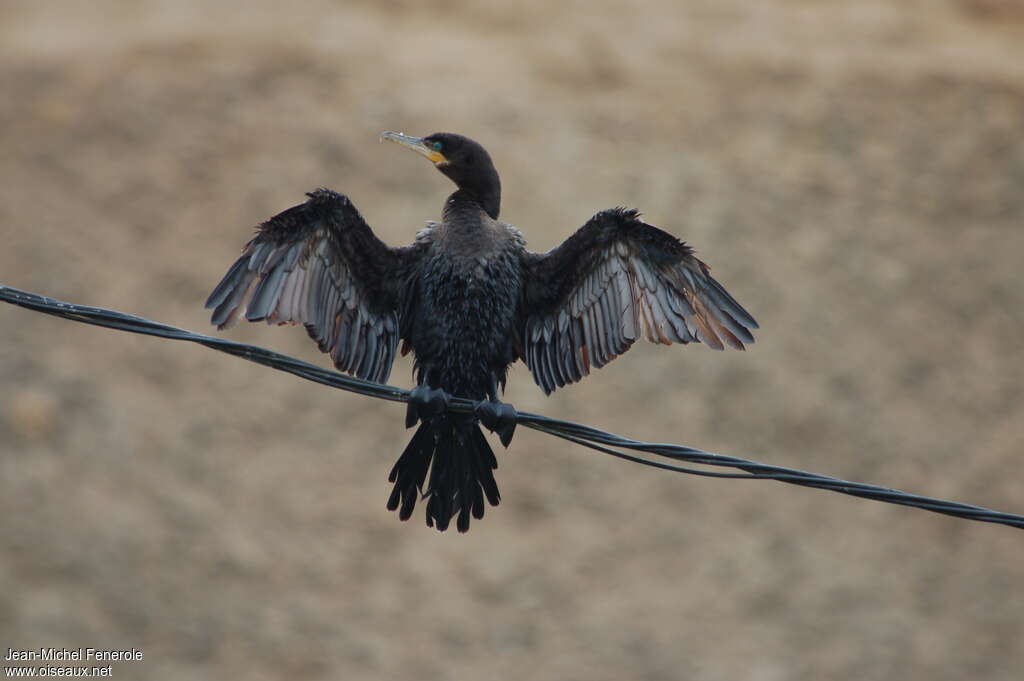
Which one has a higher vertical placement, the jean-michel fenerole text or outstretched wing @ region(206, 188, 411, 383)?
the jean-michel fenerole text

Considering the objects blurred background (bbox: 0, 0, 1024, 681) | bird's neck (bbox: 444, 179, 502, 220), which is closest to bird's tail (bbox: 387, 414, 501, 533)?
bird's neck (bbox: 444, 179, 502, 220)

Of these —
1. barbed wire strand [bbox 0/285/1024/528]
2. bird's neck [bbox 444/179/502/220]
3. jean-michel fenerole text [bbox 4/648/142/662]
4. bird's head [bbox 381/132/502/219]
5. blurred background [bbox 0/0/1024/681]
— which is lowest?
barbed wire strand [bbox 0/285/1024/528]

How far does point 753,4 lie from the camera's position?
26.7 m

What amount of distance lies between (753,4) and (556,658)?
1486cm

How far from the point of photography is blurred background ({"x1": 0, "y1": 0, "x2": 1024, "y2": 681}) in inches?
670

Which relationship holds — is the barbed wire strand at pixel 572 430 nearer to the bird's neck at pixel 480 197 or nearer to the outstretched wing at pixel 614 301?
the outstretched wing at pixel 614 301

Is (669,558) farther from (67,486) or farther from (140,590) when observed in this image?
(67,486)

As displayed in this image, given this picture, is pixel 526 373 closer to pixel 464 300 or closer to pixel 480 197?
pixel 480 197

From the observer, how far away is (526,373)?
1941 cm

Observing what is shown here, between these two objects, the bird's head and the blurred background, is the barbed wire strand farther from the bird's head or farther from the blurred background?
the blurred background

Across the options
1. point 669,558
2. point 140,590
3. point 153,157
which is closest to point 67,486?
point 140,590

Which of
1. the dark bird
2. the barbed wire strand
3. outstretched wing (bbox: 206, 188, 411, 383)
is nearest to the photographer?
the barbed wire strand

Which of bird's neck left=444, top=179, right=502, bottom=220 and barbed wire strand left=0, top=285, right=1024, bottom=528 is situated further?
bird's neck left=444, top=179, right=502, bottom=220

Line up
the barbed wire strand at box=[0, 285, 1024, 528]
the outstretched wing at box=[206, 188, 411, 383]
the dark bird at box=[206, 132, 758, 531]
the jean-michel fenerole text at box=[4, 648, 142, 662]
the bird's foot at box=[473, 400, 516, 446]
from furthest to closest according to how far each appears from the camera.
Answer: the jean-michel fenerole text at box=[4, 648, 142, 662] → the dark bird at box=[206, 132, 758, 531] → the outstretched wing at box=[206, 188, 411, 383] → the bird's foot at box=[473, 400, 516, 446] → the barbed wire strand at box=[0, 285, 1024, 528]
